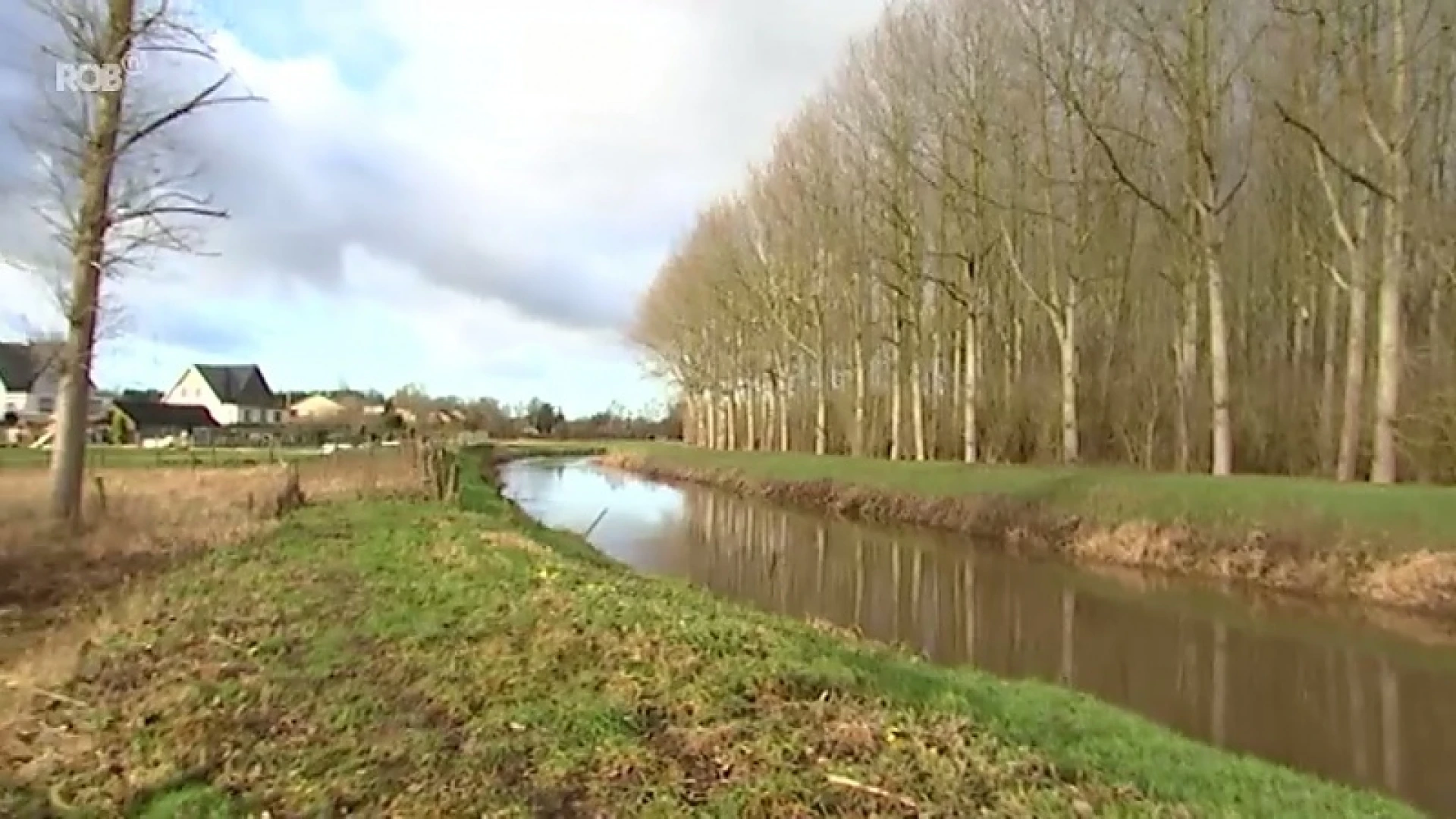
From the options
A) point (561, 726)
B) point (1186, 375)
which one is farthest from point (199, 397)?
point (561, 726)

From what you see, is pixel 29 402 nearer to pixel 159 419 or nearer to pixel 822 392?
pixel 159 419

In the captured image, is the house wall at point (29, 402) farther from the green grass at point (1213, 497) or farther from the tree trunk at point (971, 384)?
the green grass at point (1213, 497)

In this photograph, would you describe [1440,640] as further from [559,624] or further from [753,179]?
[753,179]

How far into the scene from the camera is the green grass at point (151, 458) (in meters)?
35.4

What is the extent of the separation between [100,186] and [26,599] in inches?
241

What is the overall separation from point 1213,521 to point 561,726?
16719 millimetres

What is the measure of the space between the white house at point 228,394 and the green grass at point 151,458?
2170 inches

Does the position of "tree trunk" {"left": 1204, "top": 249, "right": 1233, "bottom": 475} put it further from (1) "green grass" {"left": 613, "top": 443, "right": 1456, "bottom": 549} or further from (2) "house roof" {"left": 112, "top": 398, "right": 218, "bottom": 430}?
(2) "house roof" {"left": 112, "top": 398, "right": 218, "bottom": 430}

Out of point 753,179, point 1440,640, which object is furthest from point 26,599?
point 753,179

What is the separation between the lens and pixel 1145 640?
48.0 feet

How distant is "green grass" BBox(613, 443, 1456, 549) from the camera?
17219 millimetres

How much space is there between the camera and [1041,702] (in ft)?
29.0

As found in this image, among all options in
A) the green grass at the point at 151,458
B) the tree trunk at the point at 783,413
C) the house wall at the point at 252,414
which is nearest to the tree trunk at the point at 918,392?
the tree trunk at the point at 783,413

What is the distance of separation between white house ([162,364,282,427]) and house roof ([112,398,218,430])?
1334cm
